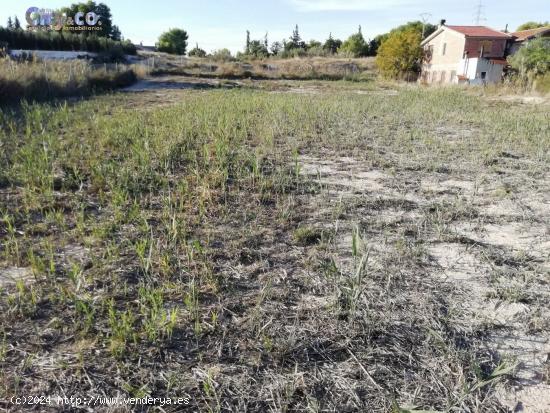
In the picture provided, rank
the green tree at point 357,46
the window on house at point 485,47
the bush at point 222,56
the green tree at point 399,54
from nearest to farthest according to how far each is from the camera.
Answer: the window on house at point 485,47 → the green tree at point 399,54 → the bush at point 222,56 → the green tree at point 357,46

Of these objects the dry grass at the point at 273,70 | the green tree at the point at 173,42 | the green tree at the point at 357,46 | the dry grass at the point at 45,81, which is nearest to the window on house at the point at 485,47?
the dry grass at the point at 273,70

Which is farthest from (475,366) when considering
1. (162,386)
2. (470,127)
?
(470,127)

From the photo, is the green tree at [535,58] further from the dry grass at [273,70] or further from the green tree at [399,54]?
the dry grass at [273,70]

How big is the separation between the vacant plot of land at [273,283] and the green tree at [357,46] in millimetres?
45734

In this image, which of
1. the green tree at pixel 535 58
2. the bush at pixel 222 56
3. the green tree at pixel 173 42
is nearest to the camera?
the green tree at pixel 535 58

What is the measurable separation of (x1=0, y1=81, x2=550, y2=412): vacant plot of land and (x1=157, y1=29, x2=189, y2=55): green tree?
52.4 m

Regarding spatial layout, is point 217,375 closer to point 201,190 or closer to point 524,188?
point 201,190

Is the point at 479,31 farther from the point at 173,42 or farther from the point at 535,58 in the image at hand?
the point at 173,42

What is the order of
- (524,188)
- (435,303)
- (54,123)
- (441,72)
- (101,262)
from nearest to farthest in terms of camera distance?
(435,303) < (101,262) < (524,188) < (54,123) < (441,72)

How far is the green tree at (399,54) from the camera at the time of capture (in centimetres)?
2991

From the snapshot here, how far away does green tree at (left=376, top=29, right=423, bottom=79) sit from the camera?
2991cm

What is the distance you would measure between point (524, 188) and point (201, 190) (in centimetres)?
354

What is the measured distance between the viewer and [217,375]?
1.67 meters

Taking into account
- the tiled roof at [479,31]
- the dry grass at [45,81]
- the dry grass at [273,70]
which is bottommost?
the dry grass at [45,81]
